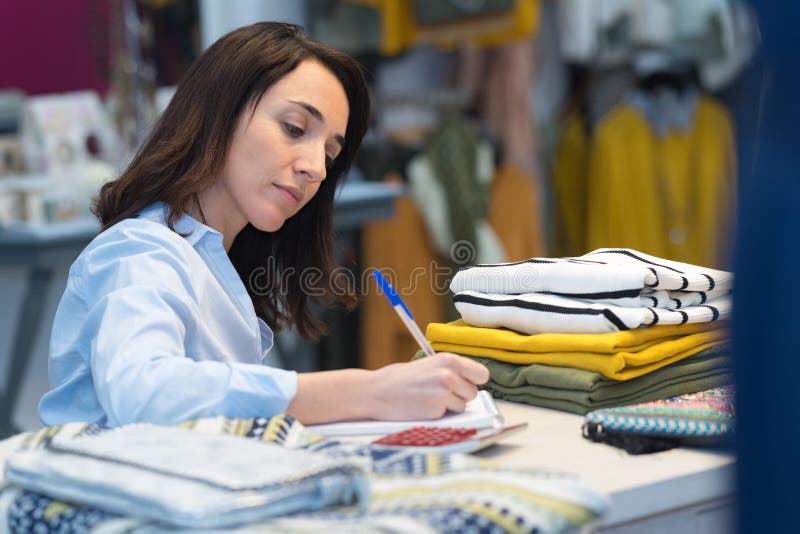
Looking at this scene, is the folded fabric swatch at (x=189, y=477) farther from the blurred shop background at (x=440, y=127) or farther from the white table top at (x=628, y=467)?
the blurred shop background at (x=440, y=127)

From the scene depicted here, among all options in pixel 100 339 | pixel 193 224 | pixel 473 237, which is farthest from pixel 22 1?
pixel 100 339

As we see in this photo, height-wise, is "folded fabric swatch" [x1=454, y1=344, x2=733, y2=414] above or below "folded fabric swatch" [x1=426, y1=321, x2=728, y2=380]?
below

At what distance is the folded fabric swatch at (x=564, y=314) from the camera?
1208 mm

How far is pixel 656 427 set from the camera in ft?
3.27

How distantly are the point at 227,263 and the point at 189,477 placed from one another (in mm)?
635

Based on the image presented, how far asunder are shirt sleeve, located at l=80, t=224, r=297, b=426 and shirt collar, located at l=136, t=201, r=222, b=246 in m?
0.17

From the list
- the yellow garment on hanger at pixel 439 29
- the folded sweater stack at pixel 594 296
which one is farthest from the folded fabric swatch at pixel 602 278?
the yellow garment on hanger at pixel 439 29

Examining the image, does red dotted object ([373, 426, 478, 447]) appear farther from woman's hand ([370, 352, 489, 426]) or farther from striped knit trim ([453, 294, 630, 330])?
striped knit trim ([453, 294, 630, 330])

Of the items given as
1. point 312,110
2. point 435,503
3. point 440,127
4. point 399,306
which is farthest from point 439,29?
point 435,503

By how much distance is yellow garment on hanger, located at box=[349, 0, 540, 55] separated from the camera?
10.1 feet

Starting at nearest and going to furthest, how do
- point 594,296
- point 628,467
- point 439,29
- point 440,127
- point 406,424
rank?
point 628,467 < point 406,424 < point 594,296 < point 439,29 < point 440,127

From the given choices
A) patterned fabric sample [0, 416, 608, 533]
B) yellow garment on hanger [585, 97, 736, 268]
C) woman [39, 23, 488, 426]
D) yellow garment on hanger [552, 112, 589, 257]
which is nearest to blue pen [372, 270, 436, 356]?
woman [39, 23, 488, 426]

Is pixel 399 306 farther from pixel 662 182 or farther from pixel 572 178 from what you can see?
pixel 572 178

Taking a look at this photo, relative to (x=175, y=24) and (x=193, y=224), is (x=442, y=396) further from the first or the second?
(x=175, y=24)
